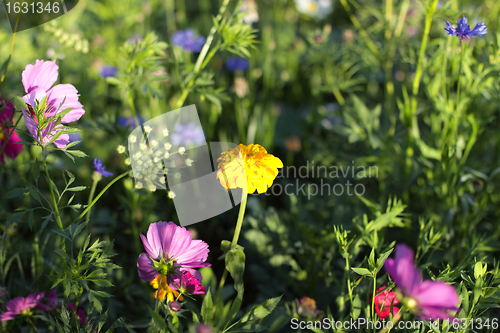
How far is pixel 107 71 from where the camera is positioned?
5.45ft

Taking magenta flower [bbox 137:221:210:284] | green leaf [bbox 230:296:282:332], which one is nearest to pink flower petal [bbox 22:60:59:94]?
magenta flower [bbox 137:221:210:284]

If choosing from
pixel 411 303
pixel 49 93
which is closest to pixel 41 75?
pixel 49 93

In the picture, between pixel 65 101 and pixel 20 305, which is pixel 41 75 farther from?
pixel 20 305

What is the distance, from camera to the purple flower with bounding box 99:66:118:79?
1.63 m

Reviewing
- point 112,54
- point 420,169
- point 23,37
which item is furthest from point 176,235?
point 23,37

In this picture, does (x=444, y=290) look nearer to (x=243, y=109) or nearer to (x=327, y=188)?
(x=327, y=188)

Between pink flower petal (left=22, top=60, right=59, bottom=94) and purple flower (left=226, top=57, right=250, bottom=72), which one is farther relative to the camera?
purple flower (left=226, top=57, right=250, bottom=72)

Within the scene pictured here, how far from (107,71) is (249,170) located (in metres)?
1.37

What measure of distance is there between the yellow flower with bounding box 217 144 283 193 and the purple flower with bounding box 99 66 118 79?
128 centimetres

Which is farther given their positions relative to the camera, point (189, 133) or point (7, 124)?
point (189, 133)

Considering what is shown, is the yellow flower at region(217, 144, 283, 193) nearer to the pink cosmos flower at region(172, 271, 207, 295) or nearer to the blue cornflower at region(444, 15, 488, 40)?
the pink cosmos flower at region(172, 271, 207, 295)

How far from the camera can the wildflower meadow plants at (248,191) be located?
581 millimetres

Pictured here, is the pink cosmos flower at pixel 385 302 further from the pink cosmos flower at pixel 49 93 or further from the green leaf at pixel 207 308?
the pink cosmos flower at pixel 49 93

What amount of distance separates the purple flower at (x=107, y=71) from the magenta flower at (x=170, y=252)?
1281 millimetres
